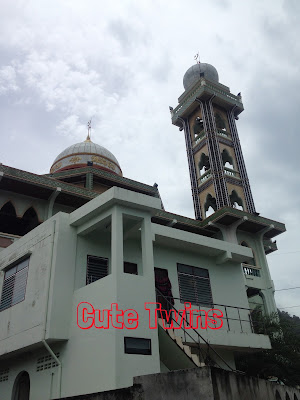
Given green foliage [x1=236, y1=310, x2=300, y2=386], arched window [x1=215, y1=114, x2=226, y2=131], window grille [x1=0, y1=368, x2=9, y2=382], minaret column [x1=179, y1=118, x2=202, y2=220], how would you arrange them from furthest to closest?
arched window [x1=215, y1=114, x2=226, y2=131]
minaret column [x1=179, y1=118, x2=202, y2=220]
green foliage [x1=236, y1=310, x2=300, y2=386]
window grille [x1=0, y1=368, x2=9, y2=382]

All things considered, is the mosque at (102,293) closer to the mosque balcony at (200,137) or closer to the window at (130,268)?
the window at (130,268)

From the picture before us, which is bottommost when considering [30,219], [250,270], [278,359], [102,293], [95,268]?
[278,359]

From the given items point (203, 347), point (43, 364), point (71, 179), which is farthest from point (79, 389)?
point (71, 179)


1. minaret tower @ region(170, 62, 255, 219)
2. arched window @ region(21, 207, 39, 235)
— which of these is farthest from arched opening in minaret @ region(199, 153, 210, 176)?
arched window @ region(21, 207, 39, 235)

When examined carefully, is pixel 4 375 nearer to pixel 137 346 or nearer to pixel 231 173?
pixel 137 346

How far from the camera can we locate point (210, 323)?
45.0ft

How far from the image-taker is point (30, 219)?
63.0 ft

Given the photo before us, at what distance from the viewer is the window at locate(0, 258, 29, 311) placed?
12.1m

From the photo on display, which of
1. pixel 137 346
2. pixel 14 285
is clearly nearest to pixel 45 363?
pixel 14 285

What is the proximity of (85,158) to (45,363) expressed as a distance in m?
16.5

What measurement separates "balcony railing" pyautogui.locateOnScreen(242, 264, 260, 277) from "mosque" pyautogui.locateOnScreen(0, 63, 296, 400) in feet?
27.7

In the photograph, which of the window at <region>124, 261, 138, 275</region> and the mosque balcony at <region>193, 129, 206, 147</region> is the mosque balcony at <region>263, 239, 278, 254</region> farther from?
the window at <region>124, 261, 138, 275</region>

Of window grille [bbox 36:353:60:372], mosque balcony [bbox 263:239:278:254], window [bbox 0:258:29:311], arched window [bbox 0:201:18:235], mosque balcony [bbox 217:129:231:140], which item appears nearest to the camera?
window grille [bbox 36:353:60:372]

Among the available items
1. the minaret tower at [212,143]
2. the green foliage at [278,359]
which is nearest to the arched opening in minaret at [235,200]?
the minaret tower at [212,143]
